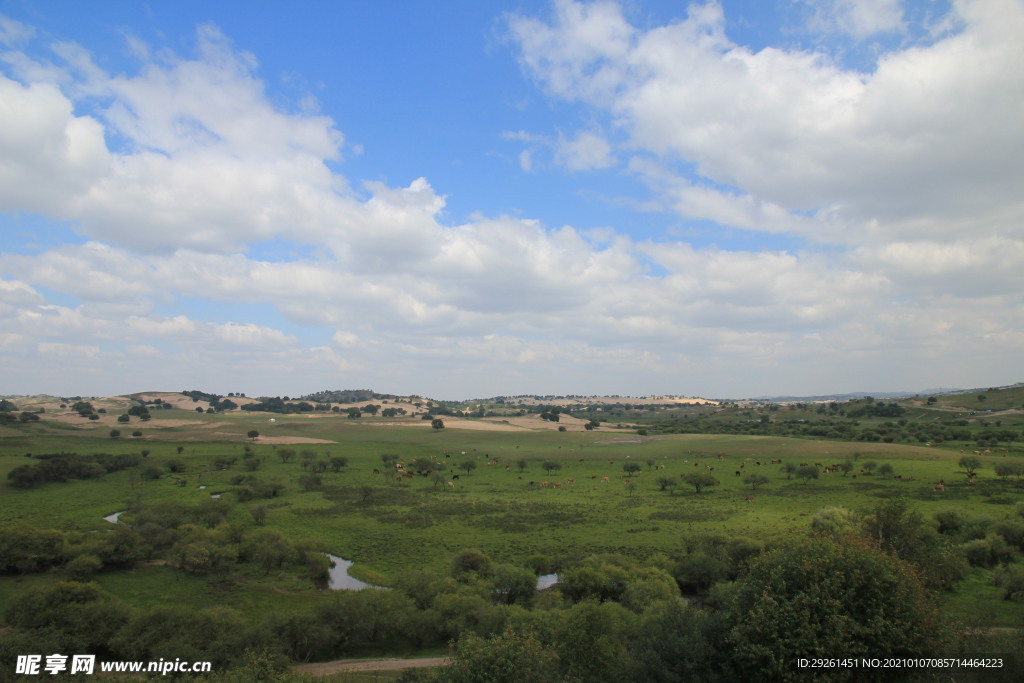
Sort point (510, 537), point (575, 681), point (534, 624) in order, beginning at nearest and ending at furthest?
1. point (575, 681)
2. point (534, 624)
3. point (510, 537)

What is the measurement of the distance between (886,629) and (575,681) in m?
13.1

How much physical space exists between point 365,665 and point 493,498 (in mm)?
56193

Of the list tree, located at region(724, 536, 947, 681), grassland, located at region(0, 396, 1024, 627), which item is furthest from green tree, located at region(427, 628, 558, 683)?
grassland, located at region(0, 396, 1024, 627)

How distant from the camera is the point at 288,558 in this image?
5412 centimetres

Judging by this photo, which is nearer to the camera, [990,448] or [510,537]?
[510,537]

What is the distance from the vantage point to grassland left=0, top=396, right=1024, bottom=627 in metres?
50.1

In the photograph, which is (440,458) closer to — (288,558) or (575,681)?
(288,558)

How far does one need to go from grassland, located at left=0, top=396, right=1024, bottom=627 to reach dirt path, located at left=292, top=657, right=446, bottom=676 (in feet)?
34.5

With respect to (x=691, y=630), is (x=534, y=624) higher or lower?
lower

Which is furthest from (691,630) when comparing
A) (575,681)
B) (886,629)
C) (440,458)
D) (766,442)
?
(766,442)

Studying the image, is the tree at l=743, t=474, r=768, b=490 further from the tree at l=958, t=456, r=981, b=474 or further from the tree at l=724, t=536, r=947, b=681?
the tree at l=724, t=536, r=947, b=681

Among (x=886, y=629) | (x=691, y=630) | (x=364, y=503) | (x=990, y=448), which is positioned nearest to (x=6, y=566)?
(x=364, y=503)

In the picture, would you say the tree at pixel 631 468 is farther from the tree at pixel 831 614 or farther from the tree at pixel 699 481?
the tree at pixel 831 614

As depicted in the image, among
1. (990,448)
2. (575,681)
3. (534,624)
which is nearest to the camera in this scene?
(575,681)
